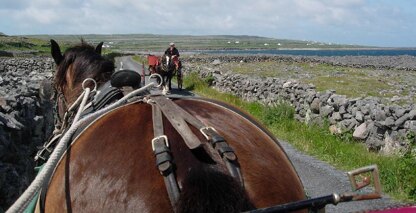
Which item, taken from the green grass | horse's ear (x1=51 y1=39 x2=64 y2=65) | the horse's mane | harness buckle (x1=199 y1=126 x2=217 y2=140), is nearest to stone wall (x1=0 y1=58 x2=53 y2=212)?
horse's ear (x1=51 y1=39 x2=64 y2=65)

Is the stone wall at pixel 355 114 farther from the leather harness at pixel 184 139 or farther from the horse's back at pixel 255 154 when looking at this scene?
the leather harness at pixel 184 139

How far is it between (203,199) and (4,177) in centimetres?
386

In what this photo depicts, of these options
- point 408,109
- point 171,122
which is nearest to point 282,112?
point 408,109

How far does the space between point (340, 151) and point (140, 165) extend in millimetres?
8373

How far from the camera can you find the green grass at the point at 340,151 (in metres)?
7.81

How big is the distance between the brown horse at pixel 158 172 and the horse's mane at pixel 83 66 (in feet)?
A: 5.22

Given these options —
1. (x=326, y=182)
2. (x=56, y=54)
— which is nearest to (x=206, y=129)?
(x=56, y=54)

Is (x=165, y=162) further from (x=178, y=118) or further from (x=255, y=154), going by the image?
(x=255, y=154)

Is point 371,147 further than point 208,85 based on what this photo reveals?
No

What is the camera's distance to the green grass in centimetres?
781

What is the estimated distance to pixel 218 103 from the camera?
313 centimetres

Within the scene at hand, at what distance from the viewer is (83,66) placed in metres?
4.53

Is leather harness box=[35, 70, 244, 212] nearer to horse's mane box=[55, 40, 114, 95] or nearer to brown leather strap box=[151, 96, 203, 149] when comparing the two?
brown leather strap box=[151, 96, 203, 149]

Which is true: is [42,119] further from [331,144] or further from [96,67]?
[331,144]
